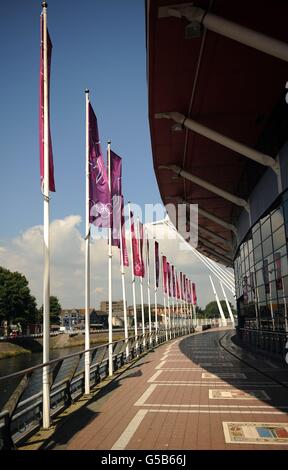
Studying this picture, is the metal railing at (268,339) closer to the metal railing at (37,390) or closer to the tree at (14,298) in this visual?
the metal railing at (37,390)

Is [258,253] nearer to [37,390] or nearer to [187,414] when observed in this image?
[187,414]

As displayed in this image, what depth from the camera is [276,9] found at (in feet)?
28.2

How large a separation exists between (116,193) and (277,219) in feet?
19.9

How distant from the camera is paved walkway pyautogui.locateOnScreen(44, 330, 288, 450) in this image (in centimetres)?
618

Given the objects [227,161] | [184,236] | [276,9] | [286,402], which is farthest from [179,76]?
[184,236]

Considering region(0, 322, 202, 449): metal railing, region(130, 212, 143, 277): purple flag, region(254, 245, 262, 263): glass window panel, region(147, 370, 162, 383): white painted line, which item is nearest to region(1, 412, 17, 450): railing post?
region(0, 322, 202, 449): metal railing

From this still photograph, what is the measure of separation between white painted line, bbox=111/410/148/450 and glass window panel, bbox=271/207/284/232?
8.84 meters

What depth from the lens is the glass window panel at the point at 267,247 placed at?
16.7m

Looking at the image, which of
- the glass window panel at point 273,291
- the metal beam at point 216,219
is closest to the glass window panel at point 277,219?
the glass window panel at point 273,291

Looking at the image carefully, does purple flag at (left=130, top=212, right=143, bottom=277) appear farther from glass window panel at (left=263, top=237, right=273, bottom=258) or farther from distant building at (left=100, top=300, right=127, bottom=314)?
distant building at (left=100, top=300, right=127, bottom=314)

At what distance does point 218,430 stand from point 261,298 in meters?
13.5

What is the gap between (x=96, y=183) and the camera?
12.3 meters

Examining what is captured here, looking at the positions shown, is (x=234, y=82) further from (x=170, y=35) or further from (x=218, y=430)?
(x=218, y=430)

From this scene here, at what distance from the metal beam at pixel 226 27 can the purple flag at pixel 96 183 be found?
15.1ft
